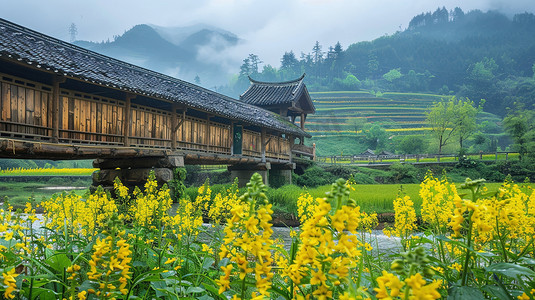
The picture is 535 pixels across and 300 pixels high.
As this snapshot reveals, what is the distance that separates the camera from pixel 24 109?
748 centimetres

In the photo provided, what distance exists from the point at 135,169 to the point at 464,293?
39.2 feet

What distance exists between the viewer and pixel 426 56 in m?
119

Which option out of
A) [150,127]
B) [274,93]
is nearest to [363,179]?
[274,93]

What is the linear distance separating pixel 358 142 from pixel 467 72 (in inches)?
2551

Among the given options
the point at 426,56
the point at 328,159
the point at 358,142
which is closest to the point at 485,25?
the point at 426,56

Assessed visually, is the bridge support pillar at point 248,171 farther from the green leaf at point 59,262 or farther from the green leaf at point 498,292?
the green leaf at point 498,292

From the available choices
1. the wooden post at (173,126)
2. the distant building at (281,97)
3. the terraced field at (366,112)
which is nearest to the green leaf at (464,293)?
the wooden post at (173,126)

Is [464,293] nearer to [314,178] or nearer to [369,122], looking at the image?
[314,178]

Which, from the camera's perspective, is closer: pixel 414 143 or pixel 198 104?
pixel 198 104

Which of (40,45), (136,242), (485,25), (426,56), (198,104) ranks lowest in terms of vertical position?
(136,242)

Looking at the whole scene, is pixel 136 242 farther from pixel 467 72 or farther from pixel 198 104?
pixel 467 72

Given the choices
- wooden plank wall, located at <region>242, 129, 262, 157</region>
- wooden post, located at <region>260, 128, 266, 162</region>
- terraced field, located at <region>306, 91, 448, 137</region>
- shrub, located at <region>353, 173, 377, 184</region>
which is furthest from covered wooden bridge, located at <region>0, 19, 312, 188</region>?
terraced field, located at <region>306, 91, 448, 137</region>

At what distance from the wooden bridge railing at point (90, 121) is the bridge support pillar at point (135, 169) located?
0.70 meters

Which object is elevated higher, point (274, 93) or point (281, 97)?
point (274, 93)
